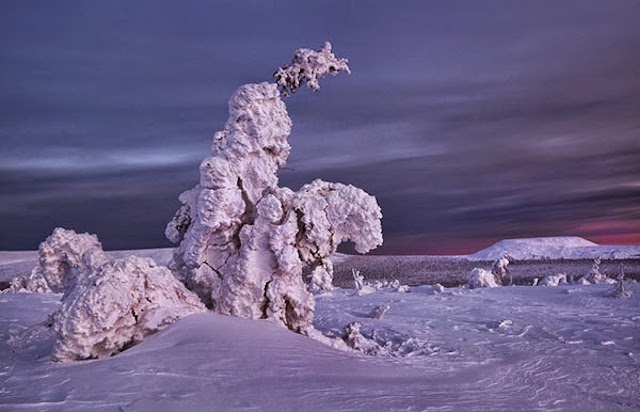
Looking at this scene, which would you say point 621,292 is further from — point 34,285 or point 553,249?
point 553,249

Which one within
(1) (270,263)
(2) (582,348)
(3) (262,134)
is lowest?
(2) (582,348)

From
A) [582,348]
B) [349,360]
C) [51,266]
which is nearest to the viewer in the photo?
[349,360]

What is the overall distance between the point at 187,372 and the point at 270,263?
10.1 feet

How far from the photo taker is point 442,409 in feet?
15.1

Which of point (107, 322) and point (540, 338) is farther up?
point (107, 322)

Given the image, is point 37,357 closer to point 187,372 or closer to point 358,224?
point 187,372

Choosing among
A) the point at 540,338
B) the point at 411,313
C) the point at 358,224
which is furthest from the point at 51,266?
the point at 540,338

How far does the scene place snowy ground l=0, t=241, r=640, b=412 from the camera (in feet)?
15.4

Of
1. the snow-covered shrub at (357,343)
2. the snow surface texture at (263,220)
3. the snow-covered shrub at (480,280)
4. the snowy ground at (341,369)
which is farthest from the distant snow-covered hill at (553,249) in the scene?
the snow surface texture at (263,220)

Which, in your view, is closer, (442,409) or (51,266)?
(442,409)

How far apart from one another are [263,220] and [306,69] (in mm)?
2225

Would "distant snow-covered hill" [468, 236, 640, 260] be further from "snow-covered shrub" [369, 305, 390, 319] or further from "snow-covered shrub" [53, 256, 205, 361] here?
"snow-covered shrub" [53, 256, 205, 361]

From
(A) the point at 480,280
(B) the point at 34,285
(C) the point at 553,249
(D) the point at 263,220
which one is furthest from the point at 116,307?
(C) the point at 553,249

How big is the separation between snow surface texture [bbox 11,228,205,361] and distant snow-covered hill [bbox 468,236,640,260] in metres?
33.6
